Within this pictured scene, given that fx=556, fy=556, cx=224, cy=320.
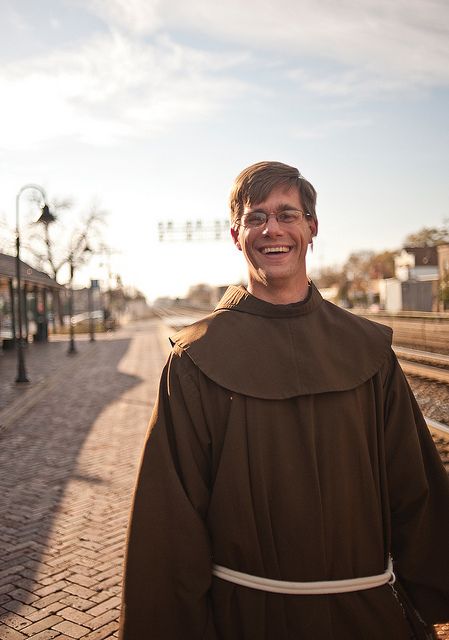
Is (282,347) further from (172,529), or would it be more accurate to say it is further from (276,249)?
(172,529)

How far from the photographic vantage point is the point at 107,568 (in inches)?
169

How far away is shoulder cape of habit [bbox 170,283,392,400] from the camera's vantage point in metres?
1.89

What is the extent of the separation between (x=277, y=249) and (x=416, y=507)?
41.5 inches

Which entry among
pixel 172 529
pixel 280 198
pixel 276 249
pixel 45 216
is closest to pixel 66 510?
pixel 172 529

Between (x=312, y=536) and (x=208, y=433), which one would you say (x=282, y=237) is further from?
(x=312, y=536)

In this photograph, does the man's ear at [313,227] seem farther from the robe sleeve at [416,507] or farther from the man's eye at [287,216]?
the robe sleeve at [416,507]

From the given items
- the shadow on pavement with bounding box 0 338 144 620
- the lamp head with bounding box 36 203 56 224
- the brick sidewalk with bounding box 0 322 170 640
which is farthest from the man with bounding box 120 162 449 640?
the lamp head with bounding box 36 203 56 224

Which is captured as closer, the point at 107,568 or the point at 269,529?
the point at 269,529

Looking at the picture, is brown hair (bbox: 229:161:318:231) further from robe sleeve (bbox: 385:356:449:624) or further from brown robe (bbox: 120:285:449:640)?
robe sleeve (bbox: 385:356:449:624)

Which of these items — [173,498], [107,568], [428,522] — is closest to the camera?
[173,498]

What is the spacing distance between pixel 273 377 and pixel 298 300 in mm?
344

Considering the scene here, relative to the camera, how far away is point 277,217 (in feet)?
6.66

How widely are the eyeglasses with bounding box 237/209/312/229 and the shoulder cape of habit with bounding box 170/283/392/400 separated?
258 millimetres

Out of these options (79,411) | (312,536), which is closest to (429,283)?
(79,411)
